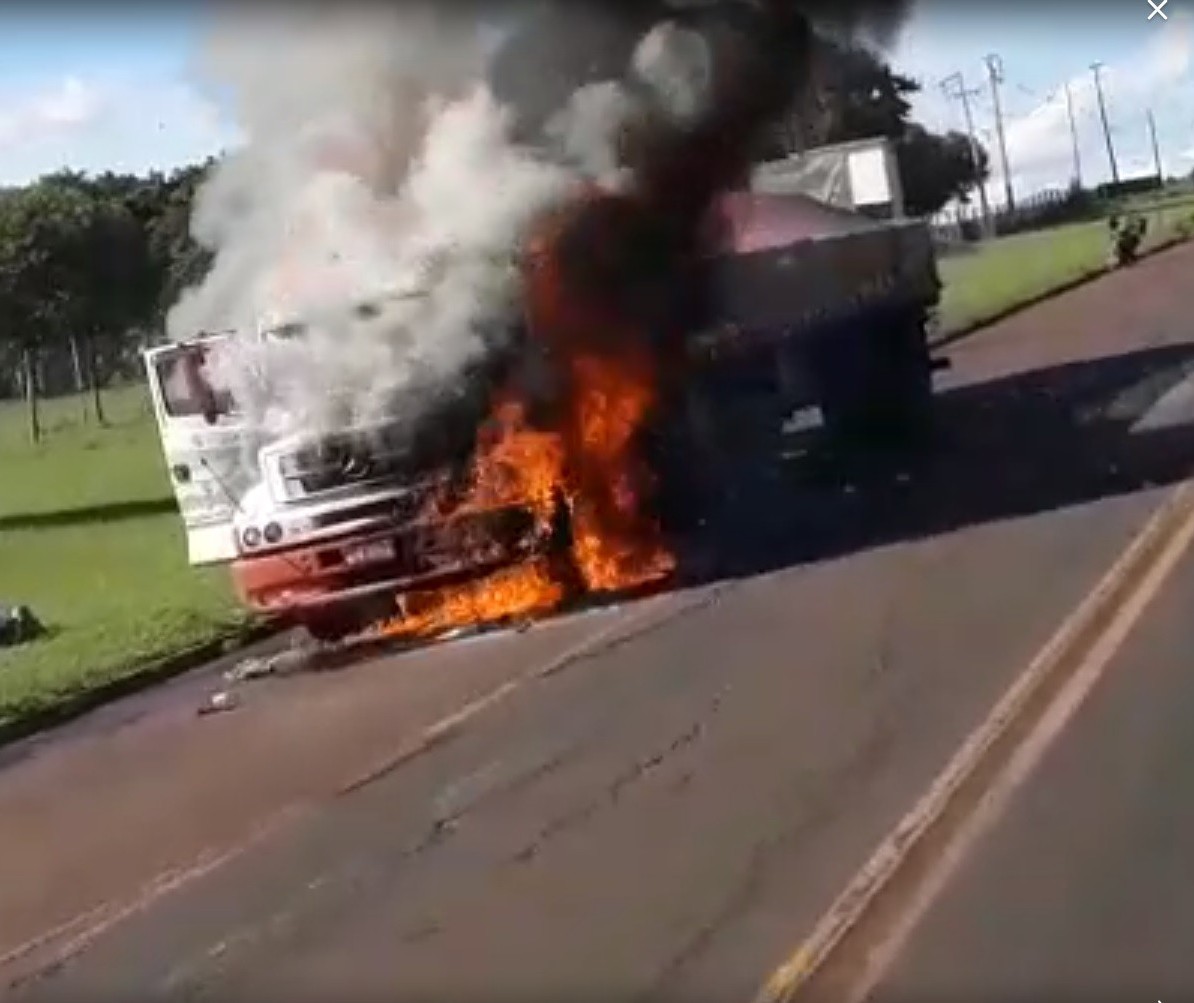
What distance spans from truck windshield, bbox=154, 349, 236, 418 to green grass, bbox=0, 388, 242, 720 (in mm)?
1761

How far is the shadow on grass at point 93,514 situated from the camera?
30.4 m

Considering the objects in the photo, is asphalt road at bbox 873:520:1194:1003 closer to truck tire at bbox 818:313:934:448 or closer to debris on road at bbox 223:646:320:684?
debris on road at bbox 223:646:320:684

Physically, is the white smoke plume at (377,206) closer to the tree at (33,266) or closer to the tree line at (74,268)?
the tree line at (74,268)

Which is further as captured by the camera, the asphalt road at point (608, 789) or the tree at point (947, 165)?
the tree at point (947, 165)

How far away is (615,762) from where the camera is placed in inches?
402

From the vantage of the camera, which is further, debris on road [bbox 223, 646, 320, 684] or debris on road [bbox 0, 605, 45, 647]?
debris on road [bbox 0, 605, 45, 647]

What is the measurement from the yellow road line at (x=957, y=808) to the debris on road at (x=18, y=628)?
383 inches

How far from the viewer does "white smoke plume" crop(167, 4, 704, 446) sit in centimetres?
1597

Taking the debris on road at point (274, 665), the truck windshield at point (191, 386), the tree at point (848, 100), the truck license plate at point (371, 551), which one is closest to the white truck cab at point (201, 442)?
the truck windshield at point (191, 386)

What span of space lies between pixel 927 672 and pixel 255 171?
24.9 ft

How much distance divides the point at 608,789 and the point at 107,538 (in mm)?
19246

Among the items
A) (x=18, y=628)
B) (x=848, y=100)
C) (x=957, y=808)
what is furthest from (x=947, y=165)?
(x=957, y=808)

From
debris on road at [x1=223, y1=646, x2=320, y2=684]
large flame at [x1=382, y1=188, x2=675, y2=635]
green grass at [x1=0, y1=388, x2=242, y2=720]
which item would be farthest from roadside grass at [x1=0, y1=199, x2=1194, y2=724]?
large flame at [x1=382, y1=188, x2=675, y2=635]

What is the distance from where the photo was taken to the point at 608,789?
31.5 ft
